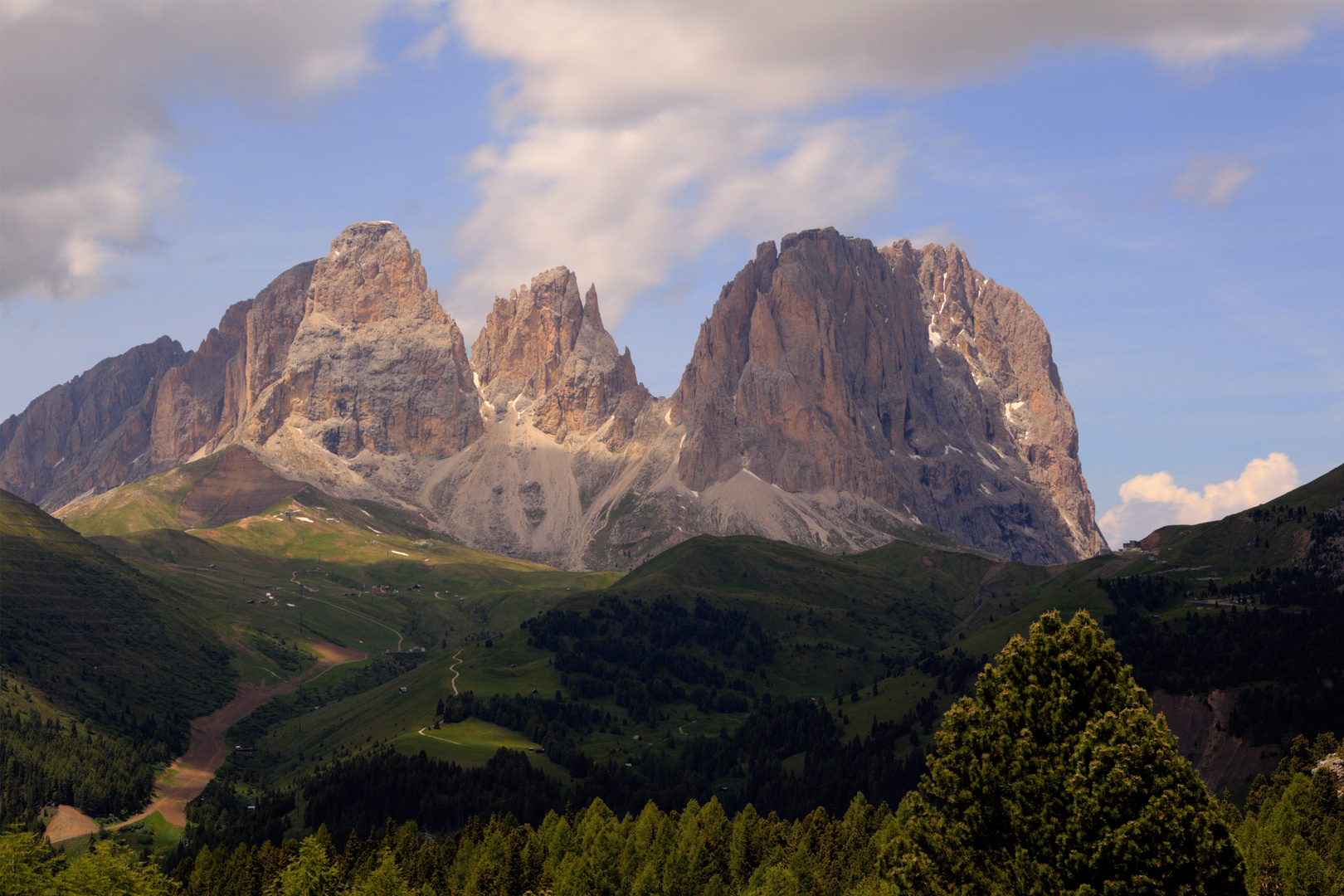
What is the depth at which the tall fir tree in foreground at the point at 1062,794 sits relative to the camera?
2174 inches

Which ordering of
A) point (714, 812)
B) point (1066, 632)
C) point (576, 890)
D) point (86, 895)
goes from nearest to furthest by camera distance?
1. point (1066, 632)
2. point (86, 895)
3. point (576, 890)
4. point (714, 812)

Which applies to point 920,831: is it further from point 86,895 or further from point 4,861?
point 4,861

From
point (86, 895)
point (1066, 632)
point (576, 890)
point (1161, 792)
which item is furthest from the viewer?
point (576, 890)

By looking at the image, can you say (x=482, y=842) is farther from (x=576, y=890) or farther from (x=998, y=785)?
(x=998, y=785)

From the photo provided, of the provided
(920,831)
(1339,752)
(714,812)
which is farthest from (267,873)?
(1339,752)

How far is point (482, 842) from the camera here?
614ft

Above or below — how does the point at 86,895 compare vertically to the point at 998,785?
below

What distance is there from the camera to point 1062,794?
58.6 m

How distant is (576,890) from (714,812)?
3797cm

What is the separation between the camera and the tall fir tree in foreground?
55219 mm

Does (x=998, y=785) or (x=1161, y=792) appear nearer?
(x=1161, y=792)

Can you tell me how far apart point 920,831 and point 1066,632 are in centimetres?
1369

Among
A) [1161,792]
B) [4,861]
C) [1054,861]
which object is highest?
[1161,792]

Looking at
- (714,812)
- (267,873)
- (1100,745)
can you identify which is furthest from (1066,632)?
(267,873)
